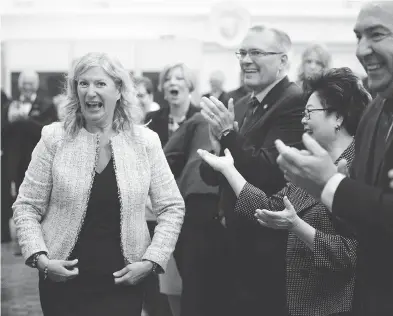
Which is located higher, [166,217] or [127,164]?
[127,164]

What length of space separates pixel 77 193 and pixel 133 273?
1.28 ft

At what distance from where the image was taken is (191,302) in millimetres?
4336

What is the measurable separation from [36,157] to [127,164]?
368mm

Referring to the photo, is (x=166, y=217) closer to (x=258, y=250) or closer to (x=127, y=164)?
(x=127, y=164)

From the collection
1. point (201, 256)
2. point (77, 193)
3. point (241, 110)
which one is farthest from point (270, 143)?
point (201, 256)

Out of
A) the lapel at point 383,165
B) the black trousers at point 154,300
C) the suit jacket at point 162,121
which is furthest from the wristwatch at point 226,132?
the black trousers at point 154,300

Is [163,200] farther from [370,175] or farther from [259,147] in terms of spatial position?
[370,175]

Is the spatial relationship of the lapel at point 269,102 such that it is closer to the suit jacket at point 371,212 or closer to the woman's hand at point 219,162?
the woman's hand at point 219,162

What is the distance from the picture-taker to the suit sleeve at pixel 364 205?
1.89 metres

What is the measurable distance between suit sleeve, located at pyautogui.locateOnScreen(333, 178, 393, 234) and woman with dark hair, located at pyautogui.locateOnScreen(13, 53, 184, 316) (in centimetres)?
122

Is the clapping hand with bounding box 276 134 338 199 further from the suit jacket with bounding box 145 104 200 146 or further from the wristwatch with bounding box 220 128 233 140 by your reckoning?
the suit jacket with bounding box 145 104 200 146

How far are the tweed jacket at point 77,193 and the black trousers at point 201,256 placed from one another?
122 cm

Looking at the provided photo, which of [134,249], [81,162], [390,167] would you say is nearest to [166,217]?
[134,249]

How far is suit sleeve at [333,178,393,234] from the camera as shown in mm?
1890
